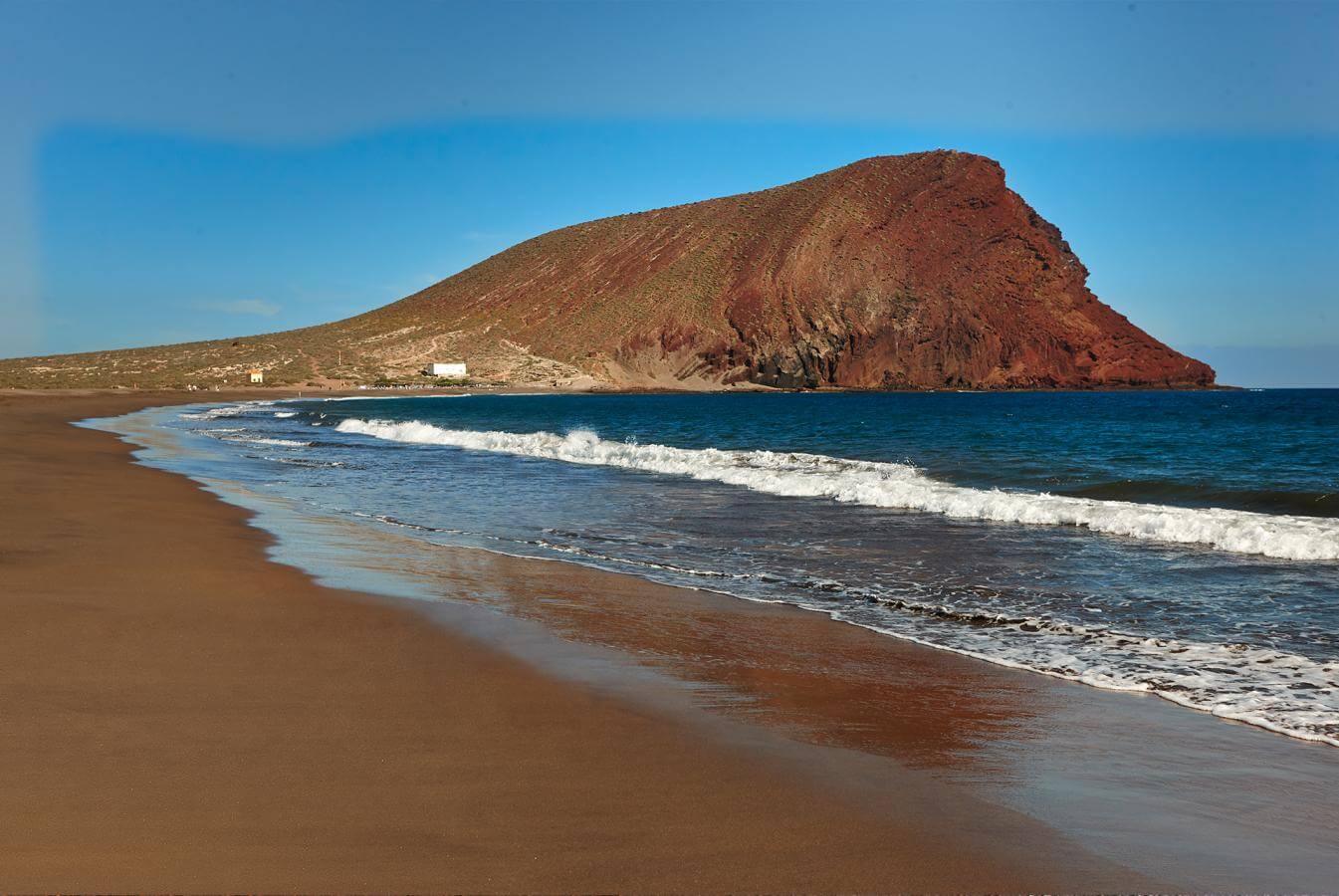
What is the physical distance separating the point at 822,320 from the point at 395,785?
132 meters

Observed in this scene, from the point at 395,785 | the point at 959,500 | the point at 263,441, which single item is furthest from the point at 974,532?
the point at 263,441

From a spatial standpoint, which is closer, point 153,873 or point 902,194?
point 153,873

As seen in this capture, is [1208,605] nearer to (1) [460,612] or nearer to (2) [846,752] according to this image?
(2) [846,752]

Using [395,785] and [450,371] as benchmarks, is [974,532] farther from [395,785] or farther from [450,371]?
[450,371]

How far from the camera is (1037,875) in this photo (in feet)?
11.7

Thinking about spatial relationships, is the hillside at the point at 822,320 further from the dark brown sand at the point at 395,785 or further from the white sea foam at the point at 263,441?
the dark brown sand at the point at 395,785

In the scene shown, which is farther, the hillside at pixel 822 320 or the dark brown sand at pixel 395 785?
the hillside at pixel 822 320

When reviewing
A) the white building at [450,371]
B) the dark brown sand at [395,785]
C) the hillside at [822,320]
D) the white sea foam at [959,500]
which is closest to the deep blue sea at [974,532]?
the white sea foam at [959,500]

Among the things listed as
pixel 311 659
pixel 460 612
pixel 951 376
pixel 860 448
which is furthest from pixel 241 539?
pixel 951 376

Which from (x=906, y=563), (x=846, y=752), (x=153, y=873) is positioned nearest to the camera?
(x=153, y=873)

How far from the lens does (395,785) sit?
411 cm

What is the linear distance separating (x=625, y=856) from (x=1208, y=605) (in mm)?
7654

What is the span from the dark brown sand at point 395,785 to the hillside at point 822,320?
396ft

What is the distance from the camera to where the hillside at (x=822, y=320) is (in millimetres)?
129500
